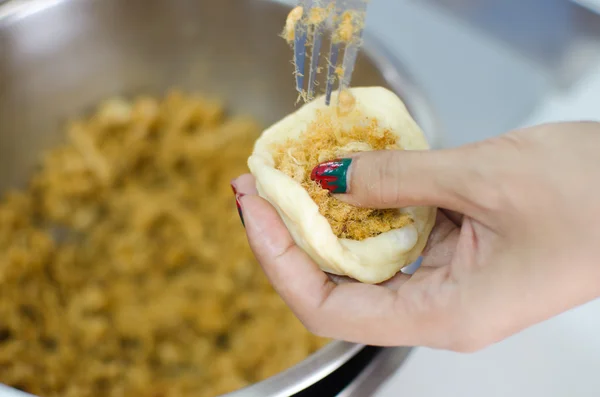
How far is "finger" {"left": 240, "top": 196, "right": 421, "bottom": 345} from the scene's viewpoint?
0.51 m

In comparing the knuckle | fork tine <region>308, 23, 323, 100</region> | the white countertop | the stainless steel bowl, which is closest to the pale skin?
the knuckle

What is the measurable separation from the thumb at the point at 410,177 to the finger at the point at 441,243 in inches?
4.9

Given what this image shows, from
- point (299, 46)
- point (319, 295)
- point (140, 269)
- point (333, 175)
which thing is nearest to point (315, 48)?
point (299, 46)

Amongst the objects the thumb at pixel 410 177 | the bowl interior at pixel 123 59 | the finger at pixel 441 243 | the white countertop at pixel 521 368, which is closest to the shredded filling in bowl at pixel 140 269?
the bowl interior at pixel 123 59

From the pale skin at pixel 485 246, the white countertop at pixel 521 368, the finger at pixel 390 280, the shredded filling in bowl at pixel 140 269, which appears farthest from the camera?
the shredded filling in bowl at pixel 140 269

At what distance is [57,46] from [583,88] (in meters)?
1.01

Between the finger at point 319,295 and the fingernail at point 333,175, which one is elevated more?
the fingernail at point 333,175

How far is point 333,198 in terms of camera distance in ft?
1.86

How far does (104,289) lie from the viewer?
1011 millimetres

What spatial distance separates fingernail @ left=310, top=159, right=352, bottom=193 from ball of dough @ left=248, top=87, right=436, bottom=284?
0.02 m

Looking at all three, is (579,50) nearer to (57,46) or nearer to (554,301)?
(554,301)

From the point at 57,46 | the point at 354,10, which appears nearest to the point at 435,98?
the point at 354,10

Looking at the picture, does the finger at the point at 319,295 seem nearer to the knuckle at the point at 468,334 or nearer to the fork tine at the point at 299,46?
the knuckle at the point at 468,334

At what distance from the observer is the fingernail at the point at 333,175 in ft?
1.75
